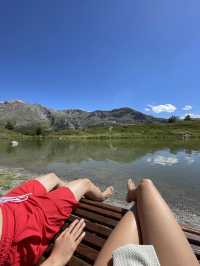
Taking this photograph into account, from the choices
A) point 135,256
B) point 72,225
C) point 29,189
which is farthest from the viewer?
point 29,189

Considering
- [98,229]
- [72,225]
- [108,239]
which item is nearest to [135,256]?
[108,239]

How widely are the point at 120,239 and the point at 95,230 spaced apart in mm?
1164

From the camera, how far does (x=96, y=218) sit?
4.38 m

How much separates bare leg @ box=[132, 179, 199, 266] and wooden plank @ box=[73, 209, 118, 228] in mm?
1045

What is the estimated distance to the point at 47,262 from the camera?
2.88 metres

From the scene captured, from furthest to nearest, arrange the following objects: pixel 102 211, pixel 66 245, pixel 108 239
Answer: pixel 102 211
pixel 66 245
pixel 108 239

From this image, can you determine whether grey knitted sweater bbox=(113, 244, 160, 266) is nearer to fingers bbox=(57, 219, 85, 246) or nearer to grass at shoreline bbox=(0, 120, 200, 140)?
fingers bbox=(57, 219, 85, 246)

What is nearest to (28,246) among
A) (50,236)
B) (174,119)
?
(50,236)

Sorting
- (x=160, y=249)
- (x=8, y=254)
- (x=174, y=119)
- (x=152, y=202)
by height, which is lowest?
(x=8, y=254)

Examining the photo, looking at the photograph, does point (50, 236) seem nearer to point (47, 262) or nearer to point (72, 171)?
point (47, 262)

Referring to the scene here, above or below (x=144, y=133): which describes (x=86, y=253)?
below

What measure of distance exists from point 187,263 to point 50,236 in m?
2.21

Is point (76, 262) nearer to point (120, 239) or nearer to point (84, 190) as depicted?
point (120, 239)

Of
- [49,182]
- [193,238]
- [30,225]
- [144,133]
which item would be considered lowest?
[193,238]
